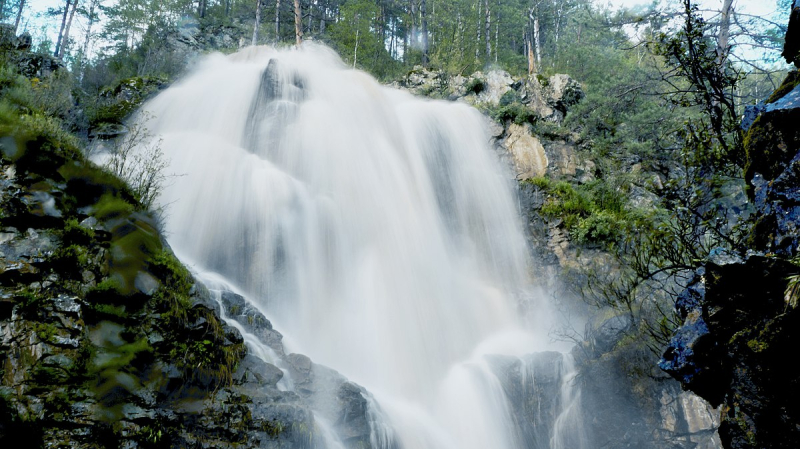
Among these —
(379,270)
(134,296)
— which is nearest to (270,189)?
(379,270)

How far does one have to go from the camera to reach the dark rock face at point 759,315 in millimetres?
3723

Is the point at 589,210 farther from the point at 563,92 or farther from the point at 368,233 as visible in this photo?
the point at 563,92

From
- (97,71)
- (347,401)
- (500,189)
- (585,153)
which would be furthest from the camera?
(97,71)

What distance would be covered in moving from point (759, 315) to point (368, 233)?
33.9ft

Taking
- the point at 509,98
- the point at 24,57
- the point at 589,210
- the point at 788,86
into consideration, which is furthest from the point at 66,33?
the point at 788,86

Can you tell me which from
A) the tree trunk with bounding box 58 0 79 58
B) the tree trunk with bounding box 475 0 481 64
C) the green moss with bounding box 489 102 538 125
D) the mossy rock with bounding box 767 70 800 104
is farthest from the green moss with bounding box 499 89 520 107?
the tree trunk with bounding box 58 0 79 58

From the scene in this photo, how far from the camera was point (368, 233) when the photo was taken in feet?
43.8

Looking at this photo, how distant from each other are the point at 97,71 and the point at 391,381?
71.3 feet

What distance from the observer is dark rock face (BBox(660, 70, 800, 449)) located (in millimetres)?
3723

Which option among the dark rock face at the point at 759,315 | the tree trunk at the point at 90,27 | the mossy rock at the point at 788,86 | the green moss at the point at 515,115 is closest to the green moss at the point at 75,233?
the dark rock face at the point at 759,315

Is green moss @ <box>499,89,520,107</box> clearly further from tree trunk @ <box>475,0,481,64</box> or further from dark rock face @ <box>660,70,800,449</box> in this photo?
dark rock face @ <box>660,70,800,449</box>

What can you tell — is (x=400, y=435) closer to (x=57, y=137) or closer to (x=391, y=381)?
(x=391, y=381)

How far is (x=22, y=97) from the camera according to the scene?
8211 millimetres

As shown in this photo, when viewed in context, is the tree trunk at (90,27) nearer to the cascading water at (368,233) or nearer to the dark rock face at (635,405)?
the cascading water at (368,233)
